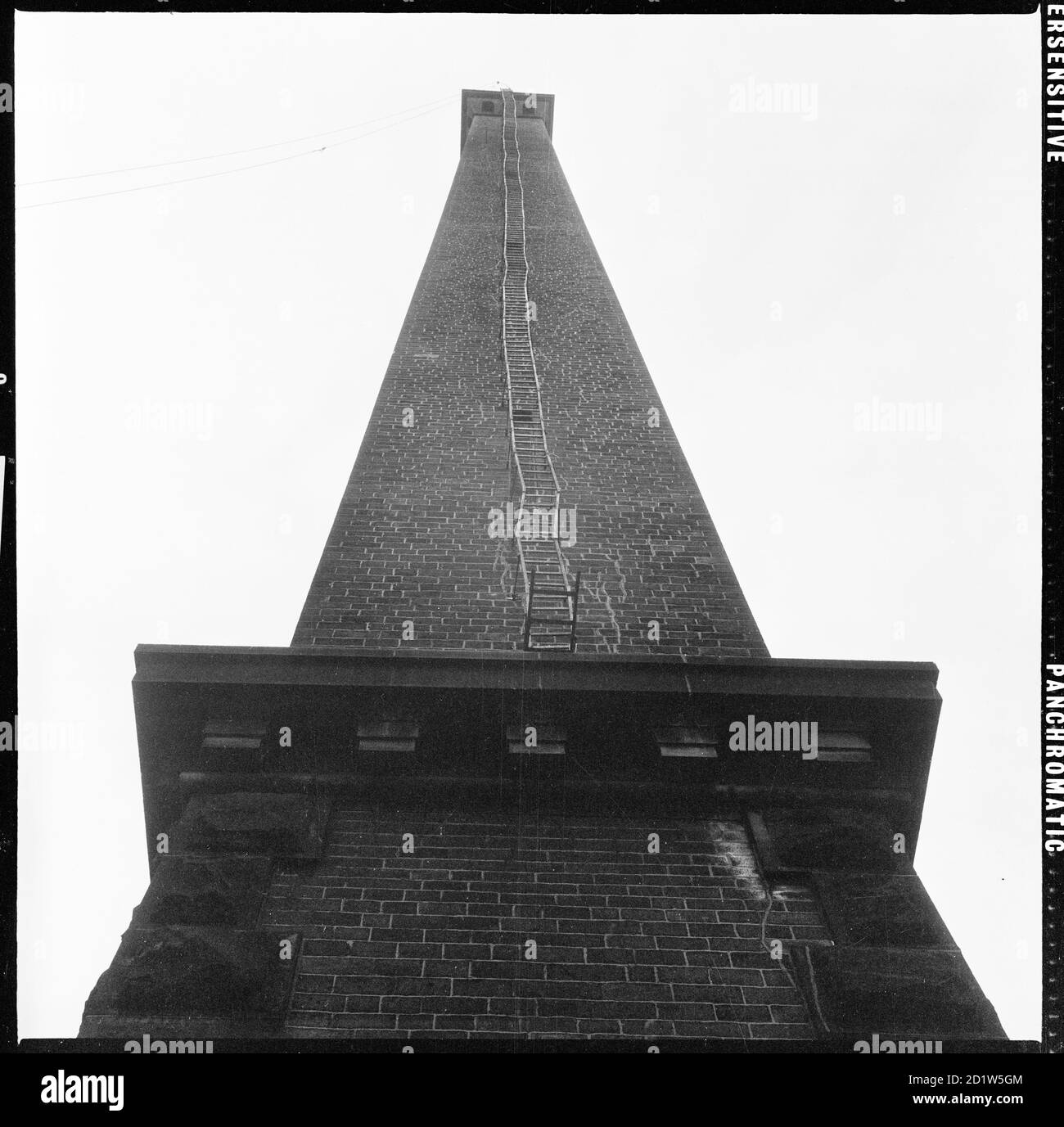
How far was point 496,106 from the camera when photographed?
24453 mm

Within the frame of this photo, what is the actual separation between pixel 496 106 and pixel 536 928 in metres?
22.7

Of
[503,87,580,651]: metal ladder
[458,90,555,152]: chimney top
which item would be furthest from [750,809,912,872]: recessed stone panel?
[458,90,555,152]: chimney top

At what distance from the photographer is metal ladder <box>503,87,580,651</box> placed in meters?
7.43

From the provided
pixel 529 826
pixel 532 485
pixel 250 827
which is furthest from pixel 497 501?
pixel 250 827

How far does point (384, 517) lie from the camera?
875cm

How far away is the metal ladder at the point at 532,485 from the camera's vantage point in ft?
24.4

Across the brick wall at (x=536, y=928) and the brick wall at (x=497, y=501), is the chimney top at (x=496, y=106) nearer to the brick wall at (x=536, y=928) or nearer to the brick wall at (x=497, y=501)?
the brick wall at (x=497, y=501)

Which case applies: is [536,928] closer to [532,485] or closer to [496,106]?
[532,485]

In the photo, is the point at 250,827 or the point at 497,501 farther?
the point at 497,501

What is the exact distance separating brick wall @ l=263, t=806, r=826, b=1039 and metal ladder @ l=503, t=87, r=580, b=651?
135 centimetres

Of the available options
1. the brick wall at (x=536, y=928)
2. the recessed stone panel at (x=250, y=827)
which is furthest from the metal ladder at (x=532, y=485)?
the recessed stone panel at (x=250, y=827)

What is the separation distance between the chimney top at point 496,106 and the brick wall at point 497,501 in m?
12.0
